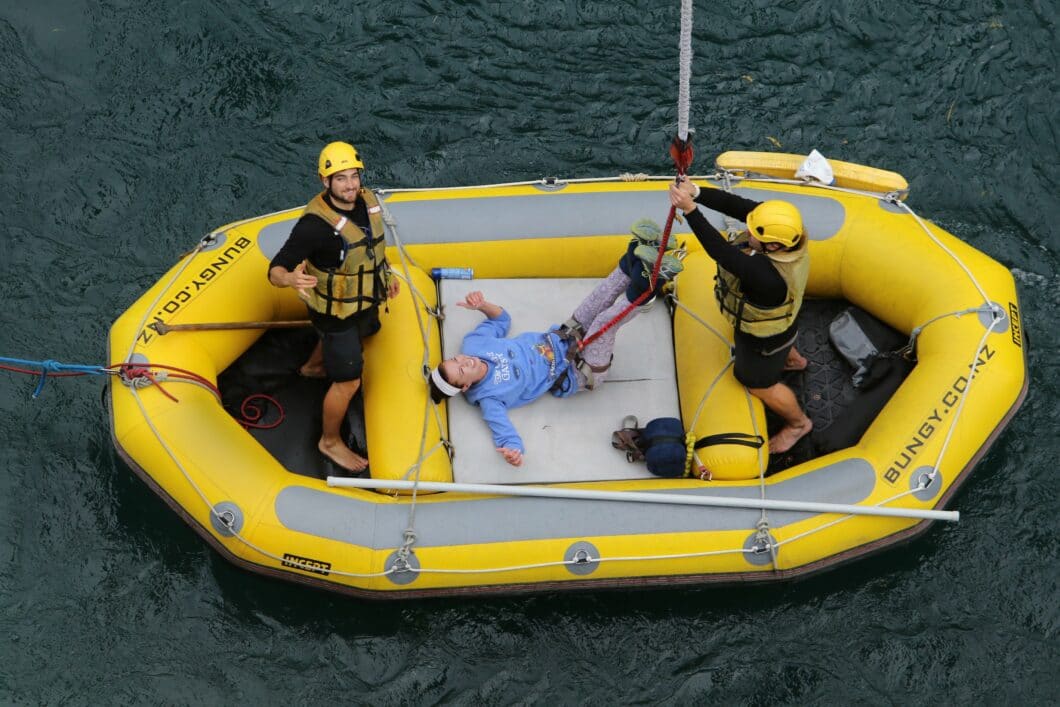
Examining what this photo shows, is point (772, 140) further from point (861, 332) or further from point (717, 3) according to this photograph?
point (861, 332)

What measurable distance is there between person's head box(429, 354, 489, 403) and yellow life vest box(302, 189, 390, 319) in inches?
18.2

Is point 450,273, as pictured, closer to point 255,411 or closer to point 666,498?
point 255,411

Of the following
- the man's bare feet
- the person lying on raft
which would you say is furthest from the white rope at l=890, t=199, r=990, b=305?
the man's bare feet

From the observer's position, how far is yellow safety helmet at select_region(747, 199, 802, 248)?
16.5ft

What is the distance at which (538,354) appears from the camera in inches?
234

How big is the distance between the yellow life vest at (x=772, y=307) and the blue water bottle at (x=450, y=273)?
1.42m

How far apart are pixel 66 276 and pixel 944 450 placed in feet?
16.4

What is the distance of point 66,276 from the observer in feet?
23.2

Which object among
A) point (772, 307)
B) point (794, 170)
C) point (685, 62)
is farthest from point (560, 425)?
point (685, 62)

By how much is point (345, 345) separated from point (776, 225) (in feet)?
6.76

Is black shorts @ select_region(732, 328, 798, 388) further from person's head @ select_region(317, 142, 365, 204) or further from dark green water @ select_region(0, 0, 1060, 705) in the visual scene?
person's head @ select_region(317, 142, 365, 204)

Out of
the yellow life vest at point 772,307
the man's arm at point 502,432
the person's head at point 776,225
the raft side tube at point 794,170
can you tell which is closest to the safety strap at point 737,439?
the yellow life vest at point 772,307

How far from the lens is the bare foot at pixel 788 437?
20.0ft

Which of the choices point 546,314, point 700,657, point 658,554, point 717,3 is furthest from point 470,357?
point 717,3
